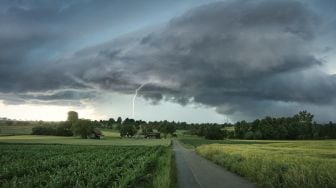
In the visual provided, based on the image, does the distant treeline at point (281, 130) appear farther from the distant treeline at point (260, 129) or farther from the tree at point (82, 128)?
the tree at point (82, 128)

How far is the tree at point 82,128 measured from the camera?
6319 inches

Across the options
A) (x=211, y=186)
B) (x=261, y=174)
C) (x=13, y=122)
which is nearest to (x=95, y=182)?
(x=211, y=186)

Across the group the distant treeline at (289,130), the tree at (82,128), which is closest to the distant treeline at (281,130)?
the distant treeline at (289,130)

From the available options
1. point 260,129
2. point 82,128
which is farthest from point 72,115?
point 260,129

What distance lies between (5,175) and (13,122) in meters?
181

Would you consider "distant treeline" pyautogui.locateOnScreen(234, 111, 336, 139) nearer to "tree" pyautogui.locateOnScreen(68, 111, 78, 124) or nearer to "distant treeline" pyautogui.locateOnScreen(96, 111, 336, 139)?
"distant treeline" pyautogui.locateOnScreen(96, 111, 336, 139)

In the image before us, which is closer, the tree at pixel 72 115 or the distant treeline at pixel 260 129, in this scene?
the distant treeline at pixel 260 129

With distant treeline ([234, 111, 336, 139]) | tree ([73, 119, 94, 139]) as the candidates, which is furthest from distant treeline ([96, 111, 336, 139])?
tree ([73, 119, 94, 139])

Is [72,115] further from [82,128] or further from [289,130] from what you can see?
[289,130]

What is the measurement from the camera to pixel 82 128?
16025 centimetres

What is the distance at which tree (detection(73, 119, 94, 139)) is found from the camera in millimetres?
160500

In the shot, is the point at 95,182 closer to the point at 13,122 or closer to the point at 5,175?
the point at 5,175

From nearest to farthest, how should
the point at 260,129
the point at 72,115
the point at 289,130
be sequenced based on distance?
the point at 289,130 → the point at 260,129 → the point at 72,115

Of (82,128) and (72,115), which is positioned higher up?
(72,115)
